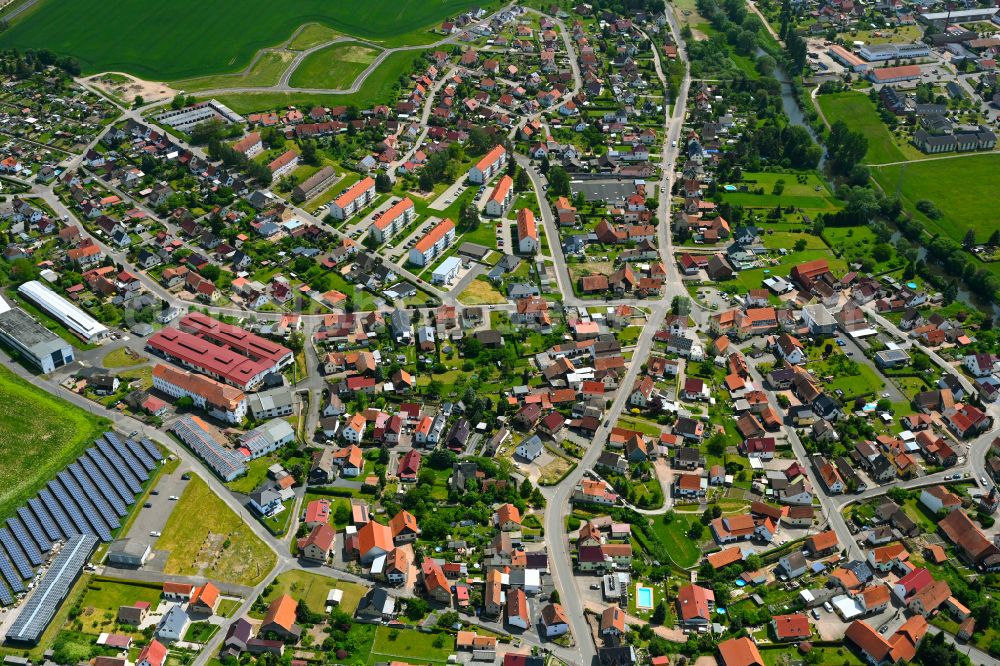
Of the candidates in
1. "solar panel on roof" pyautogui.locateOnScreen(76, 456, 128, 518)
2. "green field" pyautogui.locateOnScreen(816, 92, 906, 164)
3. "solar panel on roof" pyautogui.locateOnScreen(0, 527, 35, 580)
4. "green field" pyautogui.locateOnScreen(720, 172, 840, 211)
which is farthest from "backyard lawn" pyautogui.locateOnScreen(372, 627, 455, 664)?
"green field" pyautogui.locateOnScreen(816, 92, 906, 164)

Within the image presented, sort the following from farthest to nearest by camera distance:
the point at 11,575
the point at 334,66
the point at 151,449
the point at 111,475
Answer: the point at 334,66 → the point at 151,449 → the point at 111,475 → the point at 11,575

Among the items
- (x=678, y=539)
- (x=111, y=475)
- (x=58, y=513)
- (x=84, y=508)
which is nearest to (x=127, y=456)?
(x=111, y=475)

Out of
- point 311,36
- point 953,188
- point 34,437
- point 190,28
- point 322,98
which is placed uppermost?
point 190,28

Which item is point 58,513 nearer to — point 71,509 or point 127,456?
point 71,509

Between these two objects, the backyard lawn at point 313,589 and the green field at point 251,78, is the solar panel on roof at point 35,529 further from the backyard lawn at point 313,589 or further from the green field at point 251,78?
the green field at point 251,78

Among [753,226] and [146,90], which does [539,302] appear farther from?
[146,90]

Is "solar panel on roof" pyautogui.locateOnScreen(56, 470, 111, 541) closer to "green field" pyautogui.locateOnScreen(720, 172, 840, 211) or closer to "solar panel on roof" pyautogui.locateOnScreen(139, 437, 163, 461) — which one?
"solar panel on roof" pyautogui.locateOnScreen(139, 437, 163, 461)

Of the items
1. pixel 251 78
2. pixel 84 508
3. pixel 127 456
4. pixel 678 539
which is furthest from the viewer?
pixel 251 78

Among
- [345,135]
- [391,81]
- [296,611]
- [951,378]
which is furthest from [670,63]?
[296,611]
